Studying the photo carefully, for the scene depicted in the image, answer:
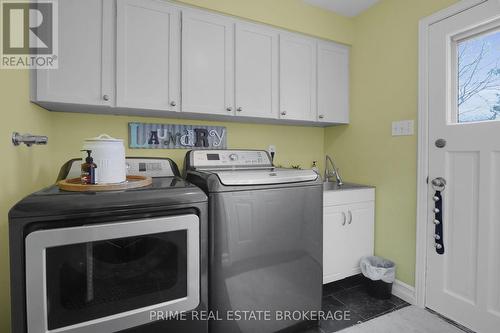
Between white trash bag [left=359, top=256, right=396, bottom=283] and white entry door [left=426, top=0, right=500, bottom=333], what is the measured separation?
0.79 ft

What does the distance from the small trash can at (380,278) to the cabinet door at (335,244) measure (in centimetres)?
16

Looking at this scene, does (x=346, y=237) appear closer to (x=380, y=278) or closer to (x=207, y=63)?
(x=380, y=278)

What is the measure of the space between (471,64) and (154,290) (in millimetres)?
2284

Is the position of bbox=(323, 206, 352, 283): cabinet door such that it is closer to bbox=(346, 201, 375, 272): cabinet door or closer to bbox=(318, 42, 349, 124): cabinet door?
bbox=(346, 201, 375, 272): cabinet door

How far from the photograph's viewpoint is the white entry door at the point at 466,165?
1.48 m

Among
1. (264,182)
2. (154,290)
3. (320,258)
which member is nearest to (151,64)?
(264,182)

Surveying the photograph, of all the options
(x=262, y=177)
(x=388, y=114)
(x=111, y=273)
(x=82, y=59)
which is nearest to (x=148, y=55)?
(x=82, y=59)

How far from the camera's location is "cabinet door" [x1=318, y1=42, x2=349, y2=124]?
2260 mm

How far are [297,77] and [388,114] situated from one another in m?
0.82

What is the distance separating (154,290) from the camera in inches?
46.1

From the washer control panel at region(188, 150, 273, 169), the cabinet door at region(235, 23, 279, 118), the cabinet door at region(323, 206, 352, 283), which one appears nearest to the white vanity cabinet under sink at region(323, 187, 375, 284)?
the cabinet door at region(323, 206, 352, 283)

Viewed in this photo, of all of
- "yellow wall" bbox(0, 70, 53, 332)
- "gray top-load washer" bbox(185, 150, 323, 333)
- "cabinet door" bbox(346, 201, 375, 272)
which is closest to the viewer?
"yellow wall" bbox(0, 70, 53, 332)

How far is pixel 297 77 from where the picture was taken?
7.04 feet

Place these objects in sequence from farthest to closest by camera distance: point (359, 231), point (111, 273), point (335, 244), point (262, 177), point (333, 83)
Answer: point (333, 83), point (359, 231), point (335, 244), point (262, 177), point (111, 273)
